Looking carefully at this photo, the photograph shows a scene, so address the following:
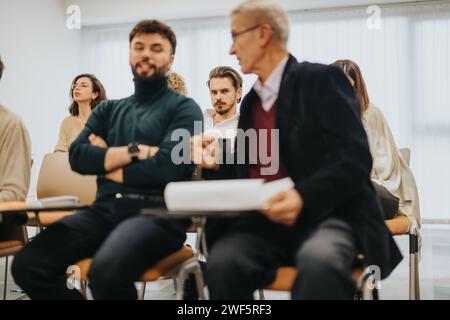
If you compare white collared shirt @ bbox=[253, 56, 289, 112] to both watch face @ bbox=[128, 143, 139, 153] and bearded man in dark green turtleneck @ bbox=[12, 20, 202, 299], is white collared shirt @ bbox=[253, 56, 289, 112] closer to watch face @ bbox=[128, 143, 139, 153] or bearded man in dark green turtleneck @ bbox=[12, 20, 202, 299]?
bearded man in dark green turtleneck @ bbox=[12, 20, 202, 299]

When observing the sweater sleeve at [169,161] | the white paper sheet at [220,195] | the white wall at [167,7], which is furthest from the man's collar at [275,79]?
the white wall at [167,7]

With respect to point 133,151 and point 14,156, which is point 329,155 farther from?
point 14,156

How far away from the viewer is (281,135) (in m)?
1.55

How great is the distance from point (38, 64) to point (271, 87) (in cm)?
489

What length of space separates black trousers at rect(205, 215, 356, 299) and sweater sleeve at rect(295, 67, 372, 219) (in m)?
0.08

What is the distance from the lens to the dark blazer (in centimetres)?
140

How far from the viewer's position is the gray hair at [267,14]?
5.25 feet

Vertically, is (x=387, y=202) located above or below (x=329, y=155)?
below

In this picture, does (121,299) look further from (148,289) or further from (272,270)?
(148,289)

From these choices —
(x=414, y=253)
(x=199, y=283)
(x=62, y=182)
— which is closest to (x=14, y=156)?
(x=62, y=182)

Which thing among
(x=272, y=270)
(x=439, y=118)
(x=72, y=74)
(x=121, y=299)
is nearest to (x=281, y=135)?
(x=272, y=270)

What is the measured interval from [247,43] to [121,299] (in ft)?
2.90

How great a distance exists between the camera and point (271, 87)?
64.6 inches
